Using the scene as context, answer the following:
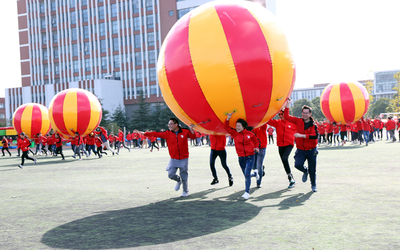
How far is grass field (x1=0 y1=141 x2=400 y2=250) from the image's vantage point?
177 inches

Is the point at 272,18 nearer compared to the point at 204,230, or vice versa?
the point at 204,230

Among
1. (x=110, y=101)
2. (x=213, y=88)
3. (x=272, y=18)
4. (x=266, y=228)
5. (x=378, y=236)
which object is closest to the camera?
(x=378, y=236)

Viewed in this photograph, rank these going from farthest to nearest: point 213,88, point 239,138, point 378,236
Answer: point 239,138 < point 213,88 < point 378,236

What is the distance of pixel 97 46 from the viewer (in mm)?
64438

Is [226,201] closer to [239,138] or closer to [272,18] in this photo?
[239,138]

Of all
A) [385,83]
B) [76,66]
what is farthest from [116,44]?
[385,83]

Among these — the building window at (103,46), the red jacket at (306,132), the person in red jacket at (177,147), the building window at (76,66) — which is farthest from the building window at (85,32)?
the red jacket at (306,132)

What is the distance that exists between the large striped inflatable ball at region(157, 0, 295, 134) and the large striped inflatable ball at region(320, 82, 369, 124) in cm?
1418

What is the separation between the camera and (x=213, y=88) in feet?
18.2

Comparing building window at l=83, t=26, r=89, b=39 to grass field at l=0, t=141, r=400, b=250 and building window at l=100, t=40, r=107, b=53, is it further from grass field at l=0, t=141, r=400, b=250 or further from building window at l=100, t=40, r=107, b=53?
grass field at l=0, t=141, r=400, b=250

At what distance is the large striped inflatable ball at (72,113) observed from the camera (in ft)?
55.5

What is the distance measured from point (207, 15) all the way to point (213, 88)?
3.94 feet

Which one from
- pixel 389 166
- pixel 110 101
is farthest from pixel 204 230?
pixel 110 101

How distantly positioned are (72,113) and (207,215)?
12596 mm
